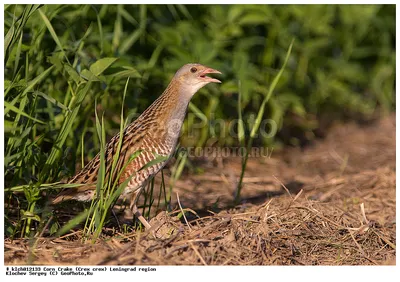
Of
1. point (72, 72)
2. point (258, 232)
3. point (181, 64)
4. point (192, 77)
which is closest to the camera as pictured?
point (258, 232)

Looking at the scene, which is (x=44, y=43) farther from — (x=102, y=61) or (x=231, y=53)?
(x=231, y=53)

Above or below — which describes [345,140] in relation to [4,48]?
below

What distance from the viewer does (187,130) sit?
6648 millimetres

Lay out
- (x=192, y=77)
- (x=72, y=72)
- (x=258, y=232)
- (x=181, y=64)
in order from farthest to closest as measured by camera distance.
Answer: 1. (x=181, y=64)
2. (x=192, y=77)
3. (x=72, y=72)
4. (x=258, y=232)

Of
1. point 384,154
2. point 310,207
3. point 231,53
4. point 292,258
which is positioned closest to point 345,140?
point 384,154

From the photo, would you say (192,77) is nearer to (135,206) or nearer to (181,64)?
(135,206)

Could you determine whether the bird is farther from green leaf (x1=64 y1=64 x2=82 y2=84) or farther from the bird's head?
green leaf (x1=64 y1=64 x2=82 y2=84)

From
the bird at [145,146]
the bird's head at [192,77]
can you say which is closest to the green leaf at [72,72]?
the bird at [145,146]

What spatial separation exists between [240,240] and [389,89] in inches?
207

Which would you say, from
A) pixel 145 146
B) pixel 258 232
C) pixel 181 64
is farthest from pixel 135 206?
pixel 181 64

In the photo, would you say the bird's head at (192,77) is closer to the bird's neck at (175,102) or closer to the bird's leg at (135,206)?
the bird's neck at (175,102)

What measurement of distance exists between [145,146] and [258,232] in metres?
0.94

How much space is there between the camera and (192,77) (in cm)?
489

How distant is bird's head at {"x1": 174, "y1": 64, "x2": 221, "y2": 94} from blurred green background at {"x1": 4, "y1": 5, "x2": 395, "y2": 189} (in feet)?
1.04
